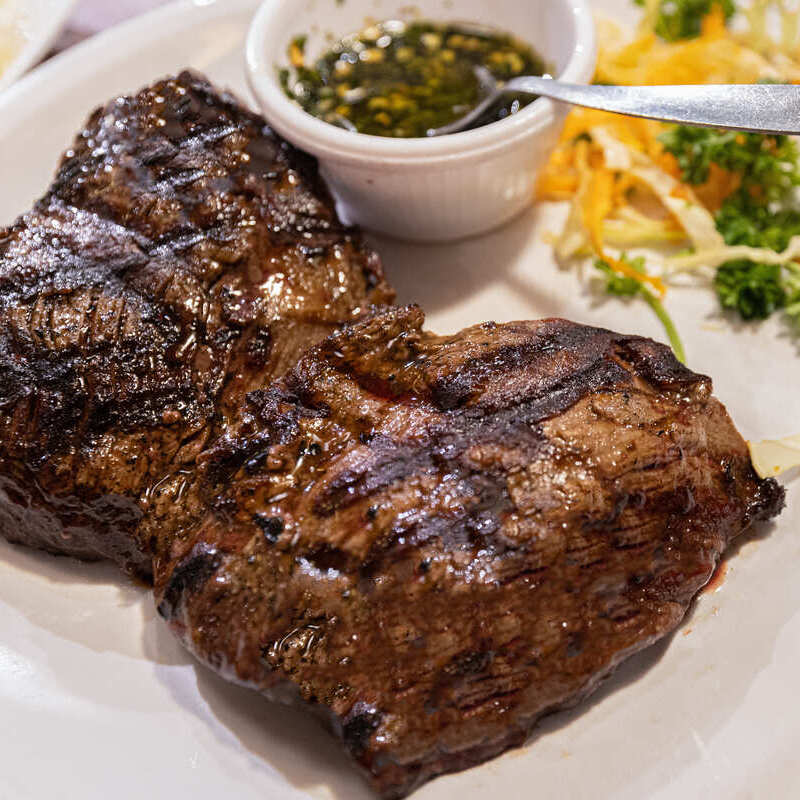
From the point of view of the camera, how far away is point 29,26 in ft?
17.6

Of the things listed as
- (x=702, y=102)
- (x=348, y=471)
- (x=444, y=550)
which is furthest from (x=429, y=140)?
(x=444, y=550)

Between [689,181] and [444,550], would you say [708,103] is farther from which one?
[444,550]

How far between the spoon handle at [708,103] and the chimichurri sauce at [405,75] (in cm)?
56

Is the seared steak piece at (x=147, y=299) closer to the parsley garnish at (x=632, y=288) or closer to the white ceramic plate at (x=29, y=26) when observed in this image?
the parsley garnish at (x=632, y=288)

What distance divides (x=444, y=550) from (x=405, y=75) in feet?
9.71

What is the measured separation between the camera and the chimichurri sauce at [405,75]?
442 cm

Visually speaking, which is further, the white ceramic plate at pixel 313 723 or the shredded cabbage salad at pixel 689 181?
the shredded cabbage salad at pixel 689 181

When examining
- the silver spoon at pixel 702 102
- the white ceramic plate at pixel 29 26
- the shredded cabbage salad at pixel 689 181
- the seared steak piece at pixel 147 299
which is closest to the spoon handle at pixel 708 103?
the silver spoon at pixel 702 102

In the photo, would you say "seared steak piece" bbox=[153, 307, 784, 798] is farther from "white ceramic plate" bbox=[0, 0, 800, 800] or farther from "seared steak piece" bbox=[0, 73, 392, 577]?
"seared steak piece" bbox=[0, 73, 392, 577]

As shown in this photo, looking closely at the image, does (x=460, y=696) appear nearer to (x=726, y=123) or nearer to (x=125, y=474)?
(x=125, y=474)

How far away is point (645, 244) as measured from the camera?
4496 millimetres

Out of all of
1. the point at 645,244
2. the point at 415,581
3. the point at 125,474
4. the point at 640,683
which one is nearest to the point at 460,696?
the point at 415,581

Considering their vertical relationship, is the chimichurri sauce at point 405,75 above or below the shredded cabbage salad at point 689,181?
above

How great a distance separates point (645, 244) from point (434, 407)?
210 cm
